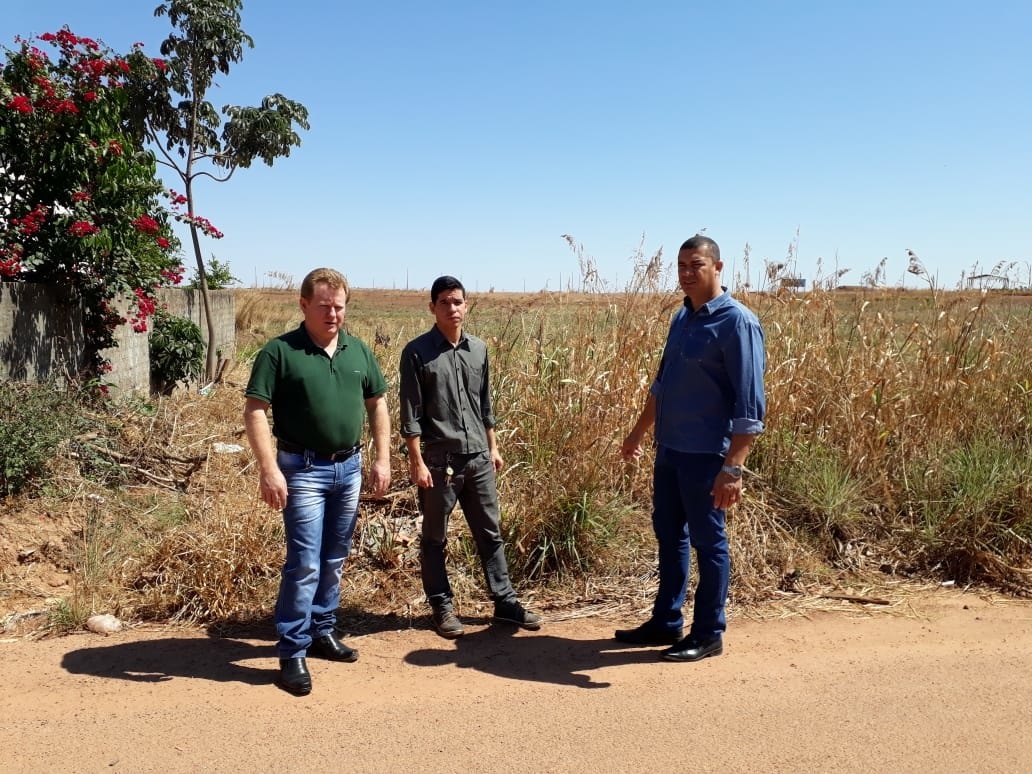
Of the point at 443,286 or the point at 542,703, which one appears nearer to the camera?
the point at 542,703

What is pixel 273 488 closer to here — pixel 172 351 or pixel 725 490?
pixel 725 490

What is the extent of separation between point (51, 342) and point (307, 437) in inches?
174

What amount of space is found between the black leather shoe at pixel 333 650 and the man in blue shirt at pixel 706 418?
4.84 feet

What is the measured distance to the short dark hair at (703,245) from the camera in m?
3.59

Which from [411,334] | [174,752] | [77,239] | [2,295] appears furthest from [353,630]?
[411,334]

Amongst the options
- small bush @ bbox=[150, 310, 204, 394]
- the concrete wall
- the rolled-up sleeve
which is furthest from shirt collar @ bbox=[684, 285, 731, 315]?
small bush @ bbox=[150, 310, 204, 394]

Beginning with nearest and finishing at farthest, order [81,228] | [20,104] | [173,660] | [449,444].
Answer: [173,660], [449,444], [20,104], [81,228]

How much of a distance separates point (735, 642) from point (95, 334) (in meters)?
6.16

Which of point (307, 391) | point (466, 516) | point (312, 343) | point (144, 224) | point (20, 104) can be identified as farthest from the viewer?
point (144, 224)

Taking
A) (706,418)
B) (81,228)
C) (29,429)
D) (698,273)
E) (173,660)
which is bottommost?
(173,660)

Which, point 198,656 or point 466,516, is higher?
point 466,516

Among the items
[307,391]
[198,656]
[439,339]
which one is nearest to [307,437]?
[307,391]

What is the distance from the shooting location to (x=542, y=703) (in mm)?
3264

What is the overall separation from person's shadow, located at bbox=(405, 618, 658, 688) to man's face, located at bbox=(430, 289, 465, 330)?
158cm
